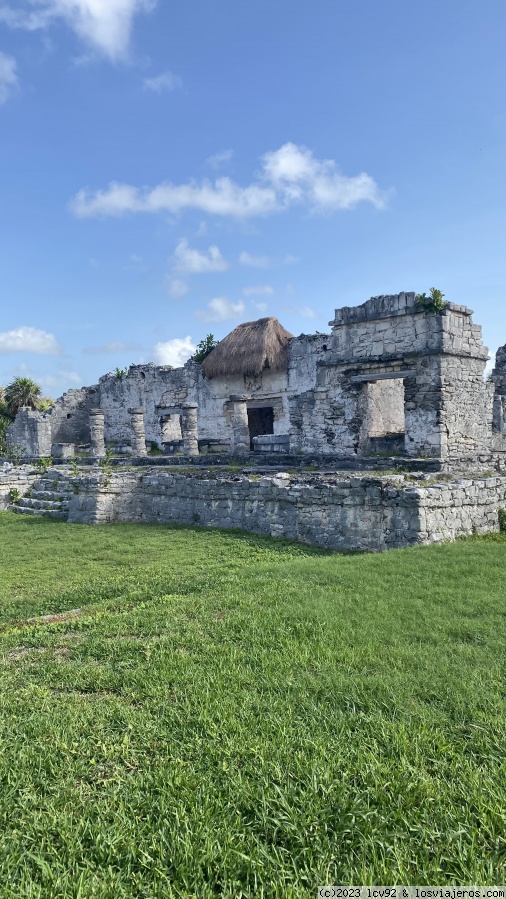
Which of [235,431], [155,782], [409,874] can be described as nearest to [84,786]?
[155,782]

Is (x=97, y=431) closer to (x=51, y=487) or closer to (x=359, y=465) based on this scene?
(x=51, y=487)

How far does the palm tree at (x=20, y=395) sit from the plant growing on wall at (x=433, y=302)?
75.2ft

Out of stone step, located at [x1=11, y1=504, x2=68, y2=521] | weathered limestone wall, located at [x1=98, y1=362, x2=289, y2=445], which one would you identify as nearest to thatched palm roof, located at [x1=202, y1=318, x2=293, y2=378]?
weathered limestone wall, located at [x1=98, y1=362, x2=289, y2=445]

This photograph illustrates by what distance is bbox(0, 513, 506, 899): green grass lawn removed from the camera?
1.98 meters

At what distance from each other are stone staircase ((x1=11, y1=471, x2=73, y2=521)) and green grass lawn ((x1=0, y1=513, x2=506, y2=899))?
7.10m

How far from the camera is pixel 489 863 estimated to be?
1.92m

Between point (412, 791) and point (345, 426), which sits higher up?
point (345, 426)

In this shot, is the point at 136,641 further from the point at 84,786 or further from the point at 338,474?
the point at 338,474

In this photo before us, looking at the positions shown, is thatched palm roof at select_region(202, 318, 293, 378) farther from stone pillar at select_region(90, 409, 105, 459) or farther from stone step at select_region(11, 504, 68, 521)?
stone step at select_region(11, 504, 68, 521)

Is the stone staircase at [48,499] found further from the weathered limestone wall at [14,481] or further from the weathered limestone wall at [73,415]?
the weathered limestone wall at [73,415]

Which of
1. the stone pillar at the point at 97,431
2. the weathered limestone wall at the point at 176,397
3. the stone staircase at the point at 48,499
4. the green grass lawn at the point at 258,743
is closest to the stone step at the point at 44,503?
the stone staircase at the point at 48,499

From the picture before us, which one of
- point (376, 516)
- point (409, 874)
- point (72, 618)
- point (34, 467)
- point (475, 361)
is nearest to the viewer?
point (409, 874)

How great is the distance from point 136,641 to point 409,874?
2511mm

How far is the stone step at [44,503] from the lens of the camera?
1200cm
